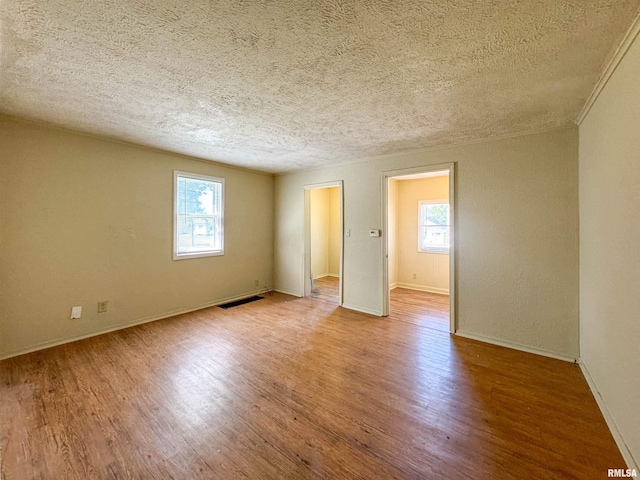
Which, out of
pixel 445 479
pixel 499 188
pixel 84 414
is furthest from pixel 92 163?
pixel 499 188

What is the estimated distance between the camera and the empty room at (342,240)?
4.83ft

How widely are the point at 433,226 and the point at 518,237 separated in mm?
2818

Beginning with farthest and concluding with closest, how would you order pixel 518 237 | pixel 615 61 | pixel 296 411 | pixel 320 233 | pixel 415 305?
pixel 320 233 → pixel 415 305 → pixel 518 237 → pixel 296 411 → pixel 615 61

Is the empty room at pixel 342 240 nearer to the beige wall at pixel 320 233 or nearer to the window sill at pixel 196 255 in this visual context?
the window sill at pixel 196 255

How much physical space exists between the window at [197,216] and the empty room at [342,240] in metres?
0.04

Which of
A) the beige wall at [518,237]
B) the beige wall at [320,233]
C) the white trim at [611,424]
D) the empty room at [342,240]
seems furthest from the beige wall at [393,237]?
the white trim at [611,424]

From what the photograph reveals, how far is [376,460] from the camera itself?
Result: 1533 millimetres

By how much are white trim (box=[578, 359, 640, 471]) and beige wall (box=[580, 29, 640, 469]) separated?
13 millimetres

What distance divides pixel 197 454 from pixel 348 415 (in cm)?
99

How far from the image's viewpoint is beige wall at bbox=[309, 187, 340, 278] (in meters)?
7.12

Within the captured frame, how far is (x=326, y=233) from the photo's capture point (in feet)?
24.5

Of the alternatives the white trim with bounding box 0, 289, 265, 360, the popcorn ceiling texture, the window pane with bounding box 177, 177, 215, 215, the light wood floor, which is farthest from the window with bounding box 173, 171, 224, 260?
the light wood floor

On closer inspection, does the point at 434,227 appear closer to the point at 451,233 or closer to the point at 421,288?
the point at 421,288

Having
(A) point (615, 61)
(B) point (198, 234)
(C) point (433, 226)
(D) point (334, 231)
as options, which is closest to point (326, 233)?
(D) point (334, 231)
